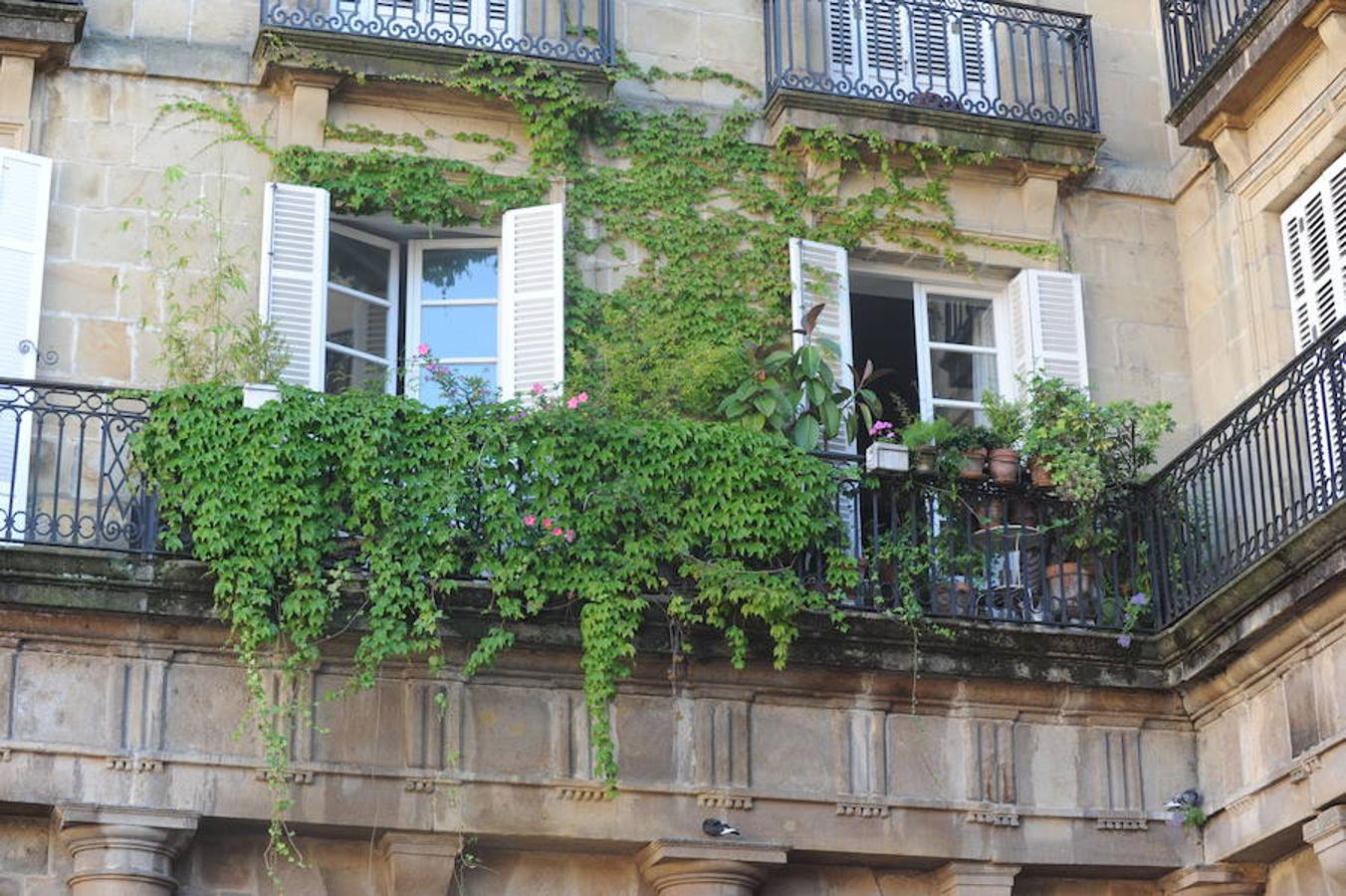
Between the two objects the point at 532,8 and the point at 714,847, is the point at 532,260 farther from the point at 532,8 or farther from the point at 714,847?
the point at 714,847

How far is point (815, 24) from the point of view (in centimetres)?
1549

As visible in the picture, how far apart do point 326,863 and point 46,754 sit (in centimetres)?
153

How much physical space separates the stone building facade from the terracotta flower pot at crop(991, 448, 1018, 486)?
35.9 inches

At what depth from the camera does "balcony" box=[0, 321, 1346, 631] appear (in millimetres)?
12750

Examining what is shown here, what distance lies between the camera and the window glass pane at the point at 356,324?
14383 millimetres

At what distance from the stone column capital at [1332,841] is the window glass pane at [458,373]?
16.5ft

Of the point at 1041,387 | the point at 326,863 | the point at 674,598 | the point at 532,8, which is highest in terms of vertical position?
Answer: the point at 532,8

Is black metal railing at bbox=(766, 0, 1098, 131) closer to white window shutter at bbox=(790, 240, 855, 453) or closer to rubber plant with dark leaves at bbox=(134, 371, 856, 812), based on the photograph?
white window shutter at bbox=(790, 240, 855, 453)

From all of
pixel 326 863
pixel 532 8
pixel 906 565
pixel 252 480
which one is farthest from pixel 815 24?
pixel 326 863

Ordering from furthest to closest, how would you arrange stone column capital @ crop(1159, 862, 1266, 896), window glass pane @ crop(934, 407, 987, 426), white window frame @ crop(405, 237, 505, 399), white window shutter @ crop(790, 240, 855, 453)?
1. window glass pane @ crop(934, 407, 987, 426)
2. white window shutter @ crop(790, 240, 855, 453)
3. white window frame @ crop(405, 237, 505, 399)
4. stone column capital @ crop(1159, 862, 1266, 896)

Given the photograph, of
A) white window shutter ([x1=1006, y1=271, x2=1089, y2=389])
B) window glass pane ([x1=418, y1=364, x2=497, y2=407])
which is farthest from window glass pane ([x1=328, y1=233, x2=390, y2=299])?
white window shutter ([x1=1006, y1=271, x2=1089, y2=389])

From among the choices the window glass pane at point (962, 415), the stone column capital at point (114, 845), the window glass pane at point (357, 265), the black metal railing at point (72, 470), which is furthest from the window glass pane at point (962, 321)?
the stone column capital at point (114, 845)

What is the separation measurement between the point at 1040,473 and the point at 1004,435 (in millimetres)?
363

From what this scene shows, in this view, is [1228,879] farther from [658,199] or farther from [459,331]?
[459,331]
